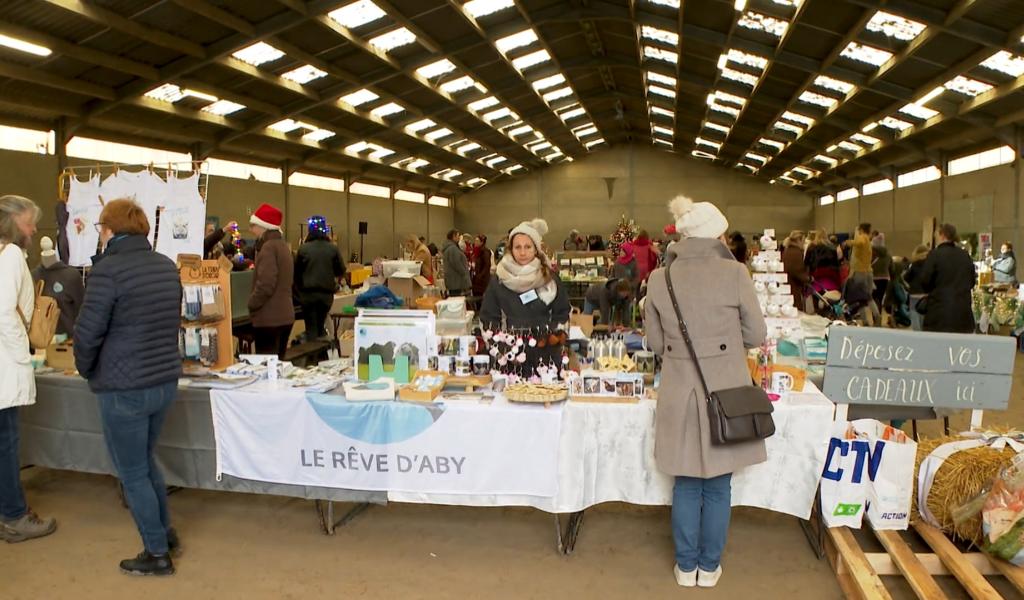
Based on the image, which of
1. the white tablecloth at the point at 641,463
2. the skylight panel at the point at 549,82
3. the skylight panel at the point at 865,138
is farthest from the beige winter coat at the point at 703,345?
the skylight panel at the point at 865,138

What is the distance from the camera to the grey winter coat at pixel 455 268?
8938 mm

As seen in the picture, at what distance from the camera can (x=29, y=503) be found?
348cm

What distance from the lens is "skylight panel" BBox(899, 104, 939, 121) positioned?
11.6 meters

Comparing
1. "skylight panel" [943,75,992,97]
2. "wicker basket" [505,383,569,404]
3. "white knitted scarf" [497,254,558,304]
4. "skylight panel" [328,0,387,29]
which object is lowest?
"wicker basket" [505,383,569,404]

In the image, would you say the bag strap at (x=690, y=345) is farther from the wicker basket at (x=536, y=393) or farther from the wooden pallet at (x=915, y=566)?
the wooden pallet at (x=915, y=566)

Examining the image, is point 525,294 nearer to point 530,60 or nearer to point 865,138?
point 530,60

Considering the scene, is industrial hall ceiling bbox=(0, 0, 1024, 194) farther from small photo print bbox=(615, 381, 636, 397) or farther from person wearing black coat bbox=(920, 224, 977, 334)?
small photo print bbox=(615, 381, 636, 397)

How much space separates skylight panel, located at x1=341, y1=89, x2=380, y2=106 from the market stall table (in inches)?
384

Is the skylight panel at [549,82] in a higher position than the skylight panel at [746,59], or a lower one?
higher

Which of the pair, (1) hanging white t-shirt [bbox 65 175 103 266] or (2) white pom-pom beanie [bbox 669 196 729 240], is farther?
(1) hanging white t-shirt [bbox 65 175 103 266]

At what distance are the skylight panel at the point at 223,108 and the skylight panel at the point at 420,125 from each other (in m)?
4.16

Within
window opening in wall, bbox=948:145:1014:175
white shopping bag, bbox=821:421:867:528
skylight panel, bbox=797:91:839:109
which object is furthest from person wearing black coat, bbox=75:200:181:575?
window opening in wall, bbox=948:145:1014:175

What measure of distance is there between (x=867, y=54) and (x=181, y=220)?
891 centimetres

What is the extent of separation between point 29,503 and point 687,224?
322cm
